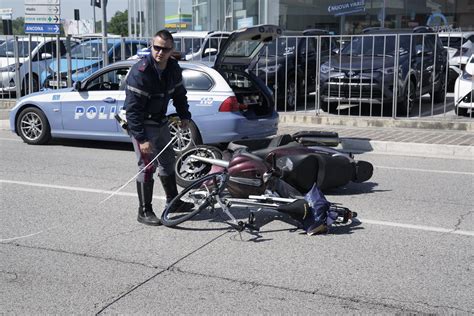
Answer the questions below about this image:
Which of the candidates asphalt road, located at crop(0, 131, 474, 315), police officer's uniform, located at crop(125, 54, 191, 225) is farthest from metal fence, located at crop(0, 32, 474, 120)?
police officer's uniform, located at crop(125, 54, 191, 225)

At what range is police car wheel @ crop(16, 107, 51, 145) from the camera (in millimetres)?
10734

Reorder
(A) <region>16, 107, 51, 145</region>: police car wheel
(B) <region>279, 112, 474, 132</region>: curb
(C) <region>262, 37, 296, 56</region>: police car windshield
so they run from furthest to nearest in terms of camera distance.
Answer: (C) <region>262, 37, 296, 56</region>: police car windshield → (B) <region>279, 112, 474, 132</region>: curb → (A) <region>16, 107, 51, 145</region>: police car wheel

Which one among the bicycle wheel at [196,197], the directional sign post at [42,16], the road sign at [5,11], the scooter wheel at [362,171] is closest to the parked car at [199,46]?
the directional sign post at [42,16]

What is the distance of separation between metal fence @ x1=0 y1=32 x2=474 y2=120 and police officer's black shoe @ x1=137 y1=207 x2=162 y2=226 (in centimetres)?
635

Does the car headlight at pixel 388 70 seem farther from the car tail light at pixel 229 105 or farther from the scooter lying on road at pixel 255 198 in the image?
the scooter lying on road at pixel 255 198

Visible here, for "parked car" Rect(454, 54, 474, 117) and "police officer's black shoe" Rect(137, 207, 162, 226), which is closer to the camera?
"police officer's black shoe" Rect(137, 207, 162, 226)

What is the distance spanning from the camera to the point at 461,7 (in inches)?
1144

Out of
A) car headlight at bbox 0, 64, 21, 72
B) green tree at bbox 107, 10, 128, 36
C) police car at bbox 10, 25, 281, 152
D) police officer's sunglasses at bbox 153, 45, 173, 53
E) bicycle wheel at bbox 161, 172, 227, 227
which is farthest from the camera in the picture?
green tree at bbox 107, 10, 128, 36

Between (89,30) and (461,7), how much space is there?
2513 centimetres

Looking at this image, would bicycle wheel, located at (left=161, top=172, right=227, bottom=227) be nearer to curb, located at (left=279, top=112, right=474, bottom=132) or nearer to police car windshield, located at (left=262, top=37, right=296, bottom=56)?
curb, located at (left=279, top=112, right=474, bottom=132)

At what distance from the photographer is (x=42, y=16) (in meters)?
15.9

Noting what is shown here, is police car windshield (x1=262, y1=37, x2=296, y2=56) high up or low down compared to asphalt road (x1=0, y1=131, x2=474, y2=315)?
up

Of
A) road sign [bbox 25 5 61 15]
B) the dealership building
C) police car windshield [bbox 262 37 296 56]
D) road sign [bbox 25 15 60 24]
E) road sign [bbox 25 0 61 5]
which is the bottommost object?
police car windshield [bbox 262 37 296 56]

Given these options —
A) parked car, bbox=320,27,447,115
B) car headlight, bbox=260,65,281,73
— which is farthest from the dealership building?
parked car, bbox=320,27,447,115
